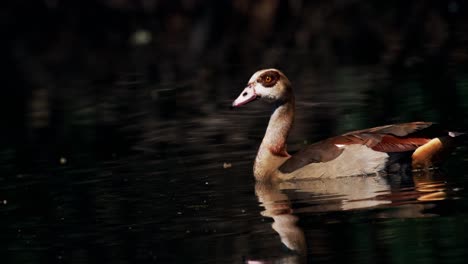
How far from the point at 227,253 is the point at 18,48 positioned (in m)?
30.6

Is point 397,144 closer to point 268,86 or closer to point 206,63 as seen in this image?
point 268,86

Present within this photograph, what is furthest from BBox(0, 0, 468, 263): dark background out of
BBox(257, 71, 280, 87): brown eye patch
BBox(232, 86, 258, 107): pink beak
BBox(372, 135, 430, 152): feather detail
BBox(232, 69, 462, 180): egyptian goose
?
BBox(257, 71, 280, 87): brown eye patch

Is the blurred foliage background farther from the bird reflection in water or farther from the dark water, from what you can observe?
the bird reflection in water

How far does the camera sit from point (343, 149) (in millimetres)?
12102

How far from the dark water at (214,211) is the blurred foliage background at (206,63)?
1.87 m

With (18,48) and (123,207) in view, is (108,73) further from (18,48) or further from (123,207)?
(123,207)

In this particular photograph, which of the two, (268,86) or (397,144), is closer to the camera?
(397,144)

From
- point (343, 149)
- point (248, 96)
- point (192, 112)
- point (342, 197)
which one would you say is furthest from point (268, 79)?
point (192, 112)

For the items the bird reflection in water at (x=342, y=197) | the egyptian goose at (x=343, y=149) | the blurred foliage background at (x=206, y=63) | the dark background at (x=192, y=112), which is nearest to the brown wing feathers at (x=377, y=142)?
the egyptian goose at (x=343, y=149)

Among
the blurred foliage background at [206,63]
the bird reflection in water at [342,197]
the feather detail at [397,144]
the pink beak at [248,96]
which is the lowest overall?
the bird reflection in water at [342,197]

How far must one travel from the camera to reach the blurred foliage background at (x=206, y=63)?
57.7ft

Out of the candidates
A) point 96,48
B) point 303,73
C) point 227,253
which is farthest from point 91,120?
point 96,48

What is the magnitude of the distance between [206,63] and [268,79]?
15394 mm

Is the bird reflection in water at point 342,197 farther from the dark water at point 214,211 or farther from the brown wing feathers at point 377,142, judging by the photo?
the brown wing feathers at point 377,142
